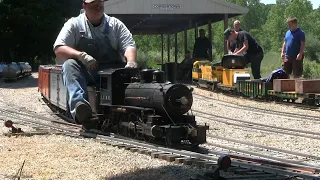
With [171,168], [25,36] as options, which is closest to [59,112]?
[171,168]

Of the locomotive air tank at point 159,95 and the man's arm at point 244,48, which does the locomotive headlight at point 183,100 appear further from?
the man's arm at point 244,48

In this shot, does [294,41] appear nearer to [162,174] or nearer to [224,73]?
[224,73]

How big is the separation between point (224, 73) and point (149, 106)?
1158cm

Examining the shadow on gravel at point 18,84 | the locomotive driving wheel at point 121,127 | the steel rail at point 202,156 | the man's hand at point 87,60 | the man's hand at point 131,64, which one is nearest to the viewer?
the steel rail at point 202,156

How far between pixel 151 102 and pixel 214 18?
2535 cm

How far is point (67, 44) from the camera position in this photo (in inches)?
323

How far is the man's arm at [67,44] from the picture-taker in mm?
8016

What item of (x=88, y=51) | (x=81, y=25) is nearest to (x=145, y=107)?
(x=88, y=51)

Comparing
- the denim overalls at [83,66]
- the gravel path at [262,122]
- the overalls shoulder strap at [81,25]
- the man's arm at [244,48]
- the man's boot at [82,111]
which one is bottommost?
the gravel path at [262,122]

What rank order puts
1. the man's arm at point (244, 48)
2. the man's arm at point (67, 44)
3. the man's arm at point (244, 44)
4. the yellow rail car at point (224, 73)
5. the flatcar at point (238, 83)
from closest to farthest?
the man's arm at point (67, 44), the flatcar at point (238, 83), the man's arm at point (244, 44), the man's arm at point (244, 48), the yellow rail car at point (224, 73)

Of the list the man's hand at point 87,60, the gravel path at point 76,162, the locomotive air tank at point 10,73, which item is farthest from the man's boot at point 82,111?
the locomotive air tank at point 10,73

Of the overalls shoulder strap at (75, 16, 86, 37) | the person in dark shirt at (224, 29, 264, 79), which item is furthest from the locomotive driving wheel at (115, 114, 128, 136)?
the person in dark shirt at (224, 29, 264, 79)

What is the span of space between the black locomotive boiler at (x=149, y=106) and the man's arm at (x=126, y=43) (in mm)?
233

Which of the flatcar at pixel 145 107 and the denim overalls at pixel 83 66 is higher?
the denim overalls at pixel 83 66
